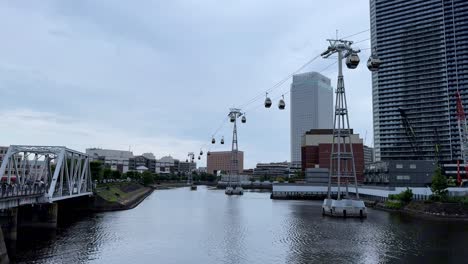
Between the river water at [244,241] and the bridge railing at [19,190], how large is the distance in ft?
16.1

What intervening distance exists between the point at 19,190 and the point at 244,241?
82.1 ft

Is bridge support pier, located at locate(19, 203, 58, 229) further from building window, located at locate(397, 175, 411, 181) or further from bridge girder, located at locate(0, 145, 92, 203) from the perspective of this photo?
building window, located at locate(397, 175, 411, 181)

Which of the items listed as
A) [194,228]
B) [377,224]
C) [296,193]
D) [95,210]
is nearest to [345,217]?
[377,224]

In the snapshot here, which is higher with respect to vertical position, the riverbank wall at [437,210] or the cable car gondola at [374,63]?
the cable car gondola at [374,63]

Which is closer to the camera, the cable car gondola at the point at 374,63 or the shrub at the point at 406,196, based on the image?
the cable car gondola at the point at 374,63

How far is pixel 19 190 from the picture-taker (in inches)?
1784

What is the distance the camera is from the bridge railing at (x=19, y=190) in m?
40.8

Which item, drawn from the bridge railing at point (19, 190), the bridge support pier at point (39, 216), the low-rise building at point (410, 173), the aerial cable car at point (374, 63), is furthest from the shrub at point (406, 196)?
the bridge railing at point (19, 190)

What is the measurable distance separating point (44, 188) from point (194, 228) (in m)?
20.2

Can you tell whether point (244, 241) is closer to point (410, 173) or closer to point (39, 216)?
point (39, 216)

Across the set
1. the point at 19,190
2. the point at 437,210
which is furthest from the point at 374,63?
the point at 437,210

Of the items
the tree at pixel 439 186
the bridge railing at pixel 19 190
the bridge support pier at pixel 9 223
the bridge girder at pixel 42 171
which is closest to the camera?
the bridge railing at pixel 19 190

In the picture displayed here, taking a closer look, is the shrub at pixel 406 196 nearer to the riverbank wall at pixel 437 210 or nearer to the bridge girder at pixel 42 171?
the riverbank wall at pixel 437 210

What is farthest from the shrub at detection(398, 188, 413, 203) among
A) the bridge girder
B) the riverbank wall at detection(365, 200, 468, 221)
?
the bridge girder
